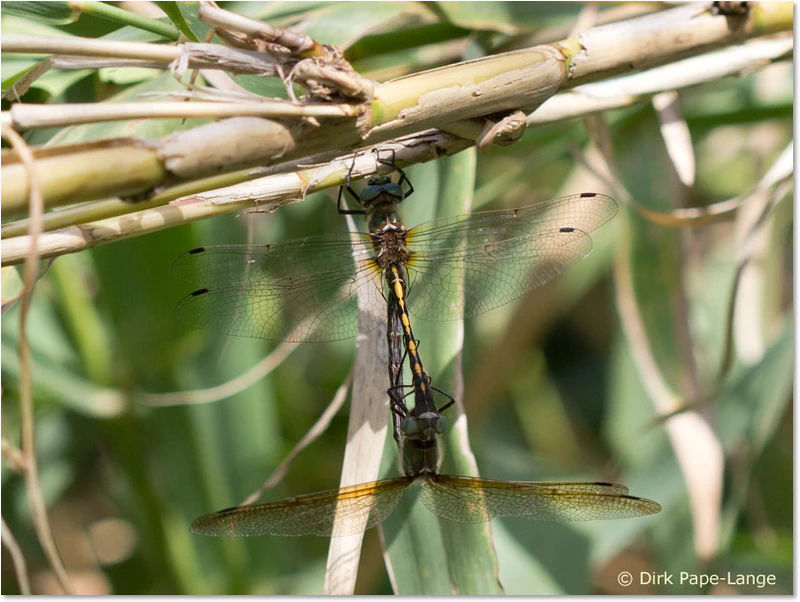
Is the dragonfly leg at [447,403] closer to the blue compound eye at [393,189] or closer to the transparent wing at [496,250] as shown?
the transparent wing at [496,250]

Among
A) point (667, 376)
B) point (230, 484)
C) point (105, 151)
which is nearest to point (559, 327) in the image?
point (667, 376)

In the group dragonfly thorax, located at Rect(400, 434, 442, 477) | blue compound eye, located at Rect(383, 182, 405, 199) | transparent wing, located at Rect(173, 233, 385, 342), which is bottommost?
dragonfly thorax, located at Rect(400, 434, 442, 477)

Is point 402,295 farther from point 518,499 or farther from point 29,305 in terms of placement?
point 29,305

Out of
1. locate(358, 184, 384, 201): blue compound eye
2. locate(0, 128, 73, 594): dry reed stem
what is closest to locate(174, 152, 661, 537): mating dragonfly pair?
locate(358, 184, 384, 201): blue compound eye

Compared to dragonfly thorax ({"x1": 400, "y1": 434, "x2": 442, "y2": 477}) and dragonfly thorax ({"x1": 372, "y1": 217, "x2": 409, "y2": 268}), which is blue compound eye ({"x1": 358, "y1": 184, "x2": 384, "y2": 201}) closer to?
dragonfly thorax ({"x1": 372, "y1": 217, "x2": 409, "y2": 268})

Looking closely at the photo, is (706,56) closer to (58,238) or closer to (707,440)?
(707,440)

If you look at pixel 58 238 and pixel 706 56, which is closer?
pixel 58 238
